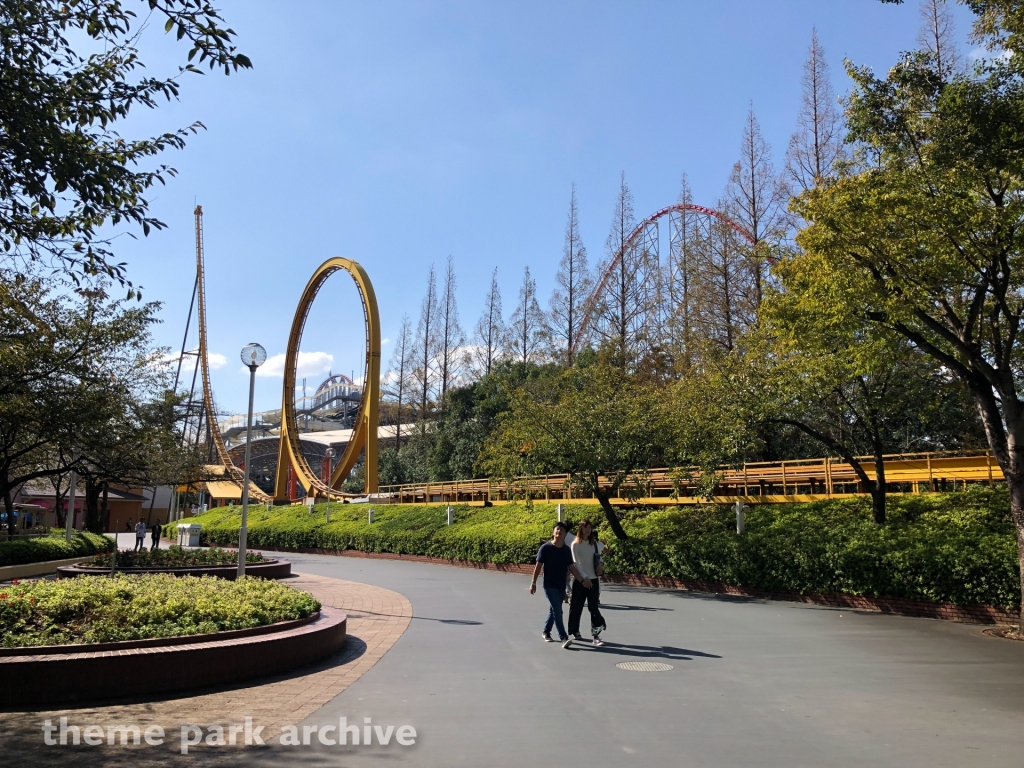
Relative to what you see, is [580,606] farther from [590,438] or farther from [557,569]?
[590,438]

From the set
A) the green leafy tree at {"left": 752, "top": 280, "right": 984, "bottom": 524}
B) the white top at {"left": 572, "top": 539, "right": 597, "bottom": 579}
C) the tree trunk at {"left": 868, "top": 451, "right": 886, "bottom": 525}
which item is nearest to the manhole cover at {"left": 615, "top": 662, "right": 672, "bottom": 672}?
the white top at {"left": 572, "top": 539, "right": 597, "bottom": 579}

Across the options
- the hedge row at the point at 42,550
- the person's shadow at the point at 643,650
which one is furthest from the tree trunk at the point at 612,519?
the hedge row at the point at 42,550

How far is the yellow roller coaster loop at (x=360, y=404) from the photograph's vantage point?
155 ft

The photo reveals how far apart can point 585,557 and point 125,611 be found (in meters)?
5.40

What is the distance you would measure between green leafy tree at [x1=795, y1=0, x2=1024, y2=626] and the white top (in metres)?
5.87

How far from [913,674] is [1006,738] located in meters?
2.49

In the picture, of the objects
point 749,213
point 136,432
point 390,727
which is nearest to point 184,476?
point 136,432

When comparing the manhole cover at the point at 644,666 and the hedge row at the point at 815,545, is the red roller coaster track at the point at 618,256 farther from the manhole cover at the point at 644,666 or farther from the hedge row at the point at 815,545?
the manhole cover at the point at 644,666

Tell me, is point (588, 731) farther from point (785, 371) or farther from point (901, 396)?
point (901, 396)

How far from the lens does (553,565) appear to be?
31.5ft

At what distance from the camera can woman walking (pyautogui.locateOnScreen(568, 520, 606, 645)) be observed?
9.54 m

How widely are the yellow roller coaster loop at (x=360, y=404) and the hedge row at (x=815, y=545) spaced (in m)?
20.5

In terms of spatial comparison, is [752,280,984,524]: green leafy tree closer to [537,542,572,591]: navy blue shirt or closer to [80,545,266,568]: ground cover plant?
[537,542,572,591]: navy blue shirt

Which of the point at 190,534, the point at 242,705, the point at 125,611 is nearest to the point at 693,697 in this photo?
the point at 242,705
